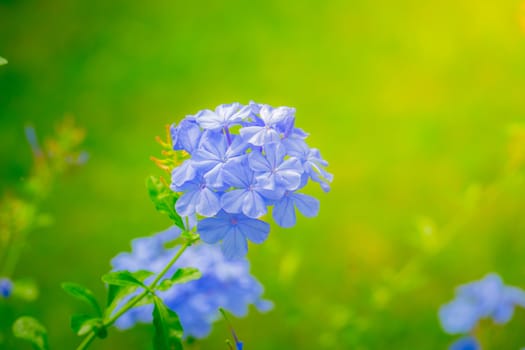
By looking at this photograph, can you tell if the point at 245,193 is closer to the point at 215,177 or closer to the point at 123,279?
the point at 215,177

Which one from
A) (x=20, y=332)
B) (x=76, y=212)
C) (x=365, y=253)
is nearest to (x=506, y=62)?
(x=365, y=253)

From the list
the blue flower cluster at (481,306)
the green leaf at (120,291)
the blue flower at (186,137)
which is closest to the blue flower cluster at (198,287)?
the green leaf at (120,291)

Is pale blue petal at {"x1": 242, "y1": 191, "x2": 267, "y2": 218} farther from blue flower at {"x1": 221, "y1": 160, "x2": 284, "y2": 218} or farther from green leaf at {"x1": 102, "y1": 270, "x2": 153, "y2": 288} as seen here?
green leaf at {"x1": 102, "y1": 270, "x2": 153, "y2": 288}

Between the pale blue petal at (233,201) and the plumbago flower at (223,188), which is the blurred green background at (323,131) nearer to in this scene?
the plumbago flower at (223,188)

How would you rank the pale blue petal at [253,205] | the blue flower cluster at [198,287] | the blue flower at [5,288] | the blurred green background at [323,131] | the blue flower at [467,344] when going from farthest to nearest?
the blurred green background at [323,131] < the blue flower at [467,344] < the blue flower at [5,288] < the blue flower cluster at [198,287] < the pale blue petal at [253,205]

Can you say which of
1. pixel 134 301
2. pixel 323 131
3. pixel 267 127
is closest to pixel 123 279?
pixel 134 301

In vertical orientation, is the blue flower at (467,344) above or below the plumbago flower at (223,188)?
below
